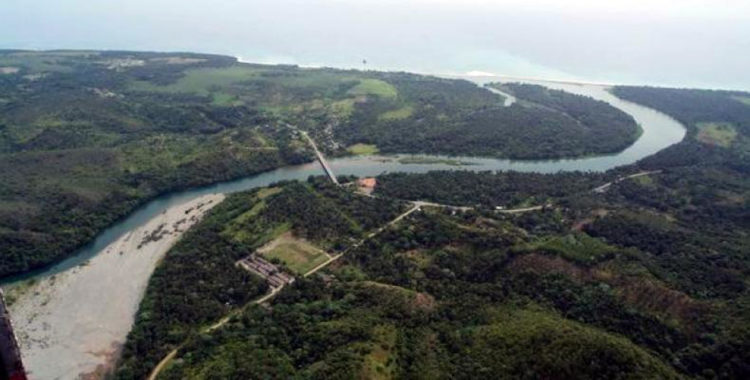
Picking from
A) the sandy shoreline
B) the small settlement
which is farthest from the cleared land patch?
the small settlement

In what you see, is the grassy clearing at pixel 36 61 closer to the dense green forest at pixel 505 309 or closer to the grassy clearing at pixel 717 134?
the dense green forest at pixel 505 309

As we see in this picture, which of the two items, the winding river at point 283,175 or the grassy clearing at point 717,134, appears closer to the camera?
the winding river at point 283,175

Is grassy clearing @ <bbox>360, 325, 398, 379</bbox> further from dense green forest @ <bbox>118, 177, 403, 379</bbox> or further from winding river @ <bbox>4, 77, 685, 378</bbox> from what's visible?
winding river @ <bbox>4, 77, 685, 378</bbox>

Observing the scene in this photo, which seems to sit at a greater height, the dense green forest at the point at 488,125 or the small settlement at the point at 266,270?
the dense green forest at the point at 488,125

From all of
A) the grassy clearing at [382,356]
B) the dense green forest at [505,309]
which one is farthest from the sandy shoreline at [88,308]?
the grassy clearing at [382,356]

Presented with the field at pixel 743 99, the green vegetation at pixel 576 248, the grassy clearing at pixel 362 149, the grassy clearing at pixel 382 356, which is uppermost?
the field at pixel 743 99

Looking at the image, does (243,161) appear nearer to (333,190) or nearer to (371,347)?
(333,190)

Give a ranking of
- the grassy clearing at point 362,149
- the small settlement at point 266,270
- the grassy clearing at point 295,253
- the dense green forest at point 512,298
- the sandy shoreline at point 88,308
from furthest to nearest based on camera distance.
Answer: the grassy clearing at point 362,149 → the grassy clearing at point 295,253 → the small settlement at point 266,270 → the sandy shoreline at point 88,308 → the dense green forest at point 512,298
